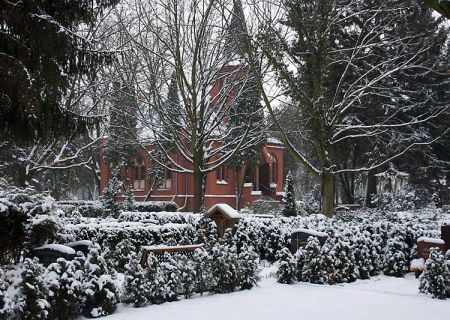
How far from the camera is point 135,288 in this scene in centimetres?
936

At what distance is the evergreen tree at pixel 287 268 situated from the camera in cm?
1203

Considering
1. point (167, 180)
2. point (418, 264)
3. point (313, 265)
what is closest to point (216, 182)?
point (167, 180)

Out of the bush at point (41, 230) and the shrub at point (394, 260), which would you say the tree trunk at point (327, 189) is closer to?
the shrub at point (394, 260)

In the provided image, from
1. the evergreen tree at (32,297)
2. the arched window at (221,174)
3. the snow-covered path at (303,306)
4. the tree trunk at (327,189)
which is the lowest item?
the snow-covered path at (303,306)

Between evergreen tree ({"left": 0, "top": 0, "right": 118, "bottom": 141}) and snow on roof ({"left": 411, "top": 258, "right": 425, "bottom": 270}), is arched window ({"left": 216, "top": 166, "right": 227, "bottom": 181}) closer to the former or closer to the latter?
snow on roof ({"left": 411, "top": 258, "right": 425, "bottom": 270})

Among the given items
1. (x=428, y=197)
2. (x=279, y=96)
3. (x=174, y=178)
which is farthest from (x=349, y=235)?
(x=174, y=178)

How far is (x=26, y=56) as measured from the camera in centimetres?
1069

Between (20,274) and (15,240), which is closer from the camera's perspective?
(20,274)

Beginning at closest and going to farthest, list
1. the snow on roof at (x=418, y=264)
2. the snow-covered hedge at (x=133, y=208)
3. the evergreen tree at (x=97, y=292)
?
the evergreen tree at (x=97, y=292), the snow on roof at (x=418, y=264), the snow-covered hedge at (x=133, y=208)

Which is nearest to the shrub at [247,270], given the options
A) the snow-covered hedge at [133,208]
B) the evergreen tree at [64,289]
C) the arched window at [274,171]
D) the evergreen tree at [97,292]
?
the evergreen tree at [97,292]

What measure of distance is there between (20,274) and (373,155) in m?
25.1

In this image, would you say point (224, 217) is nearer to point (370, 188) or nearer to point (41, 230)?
point (41, 230)

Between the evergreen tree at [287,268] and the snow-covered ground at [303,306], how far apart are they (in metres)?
0.27

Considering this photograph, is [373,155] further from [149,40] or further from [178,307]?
[178,307]
